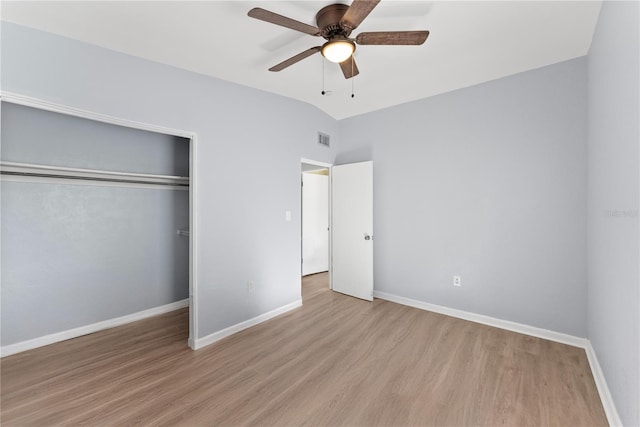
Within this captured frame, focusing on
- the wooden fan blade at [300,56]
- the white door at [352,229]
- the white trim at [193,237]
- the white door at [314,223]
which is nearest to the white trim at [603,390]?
the white door at [352,229]

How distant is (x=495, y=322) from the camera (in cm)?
302

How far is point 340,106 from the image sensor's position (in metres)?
3.85

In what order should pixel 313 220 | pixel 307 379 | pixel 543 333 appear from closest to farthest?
pixel 307 379 → pixel 543 333 → pixel 313 220

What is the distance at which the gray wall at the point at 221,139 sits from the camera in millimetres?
1974

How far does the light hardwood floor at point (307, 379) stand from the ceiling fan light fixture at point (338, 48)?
247 centimetres

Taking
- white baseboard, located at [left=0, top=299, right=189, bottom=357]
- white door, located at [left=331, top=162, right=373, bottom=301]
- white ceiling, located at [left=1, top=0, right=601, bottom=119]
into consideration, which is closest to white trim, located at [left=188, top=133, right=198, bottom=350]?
white ceiling, located at [left=1, top=0, right=601, bottom=119]

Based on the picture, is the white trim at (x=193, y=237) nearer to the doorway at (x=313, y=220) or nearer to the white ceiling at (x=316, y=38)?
the white ceiling at (x=316, y=38)

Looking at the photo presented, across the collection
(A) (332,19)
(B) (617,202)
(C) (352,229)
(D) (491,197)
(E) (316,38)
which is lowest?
(C) (352,229)

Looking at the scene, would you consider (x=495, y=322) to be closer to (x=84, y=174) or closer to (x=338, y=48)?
(x=338, y=48)

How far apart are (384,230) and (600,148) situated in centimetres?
237

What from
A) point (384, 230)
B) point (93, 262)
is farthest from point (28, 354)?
point (384, 230)

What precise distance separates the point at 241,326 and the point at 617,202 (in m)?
3.29

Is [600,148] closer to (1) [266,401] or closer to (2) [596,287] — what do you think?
(2) [596,287]

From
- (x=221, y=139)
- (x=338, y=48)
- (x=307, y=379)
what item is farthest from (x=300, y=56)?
(x=307, y=379)
